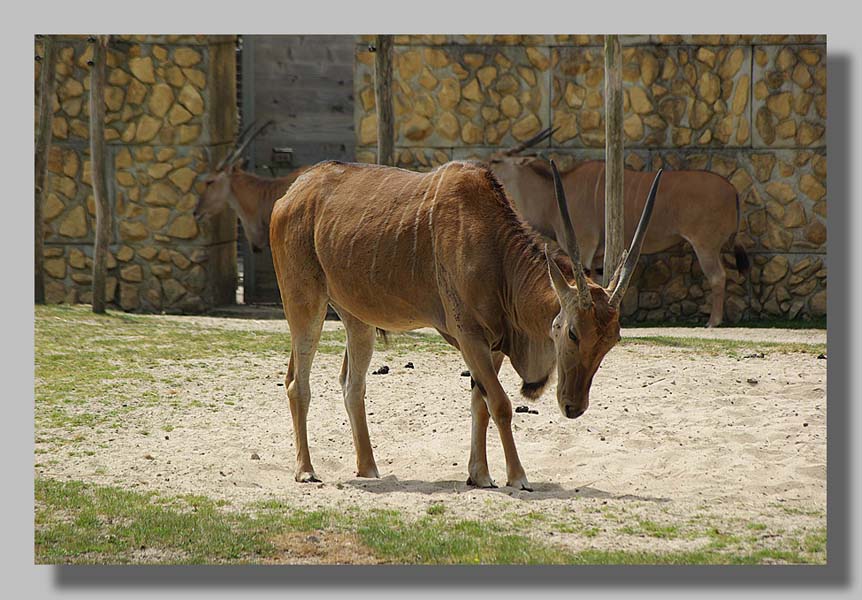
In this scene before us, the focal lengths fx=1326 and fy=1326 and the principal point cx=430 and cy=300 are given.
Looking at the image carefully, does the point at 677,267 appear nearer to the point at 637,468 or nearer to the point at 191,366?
the point at 191,366

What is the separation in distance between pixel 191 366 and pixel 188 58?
444cm

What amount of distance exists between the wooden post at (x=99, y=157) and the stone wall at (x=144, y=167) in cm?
57

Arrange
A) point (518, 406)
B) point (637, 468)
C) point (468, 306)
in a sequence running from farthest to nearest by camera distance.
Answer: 1. point (518, 406)
2. point (637, 468)
3. point (468, 306)

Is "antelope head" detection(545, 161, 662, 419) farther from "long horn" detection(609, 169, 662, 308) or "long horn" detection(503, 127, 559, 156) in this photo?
"long horn" detection(503, 127, 559, 156)

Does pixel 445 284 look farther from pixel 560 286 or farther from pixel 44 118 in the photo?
pixel 44 118

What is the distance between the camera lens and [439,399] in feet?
27.6

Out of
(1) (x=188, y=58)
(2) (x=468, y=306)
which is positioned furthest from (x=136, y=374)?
(1) (x=188, y=58)

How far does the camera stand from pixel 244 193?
13273mm

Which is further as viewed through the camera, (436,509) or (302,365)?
(302,365)

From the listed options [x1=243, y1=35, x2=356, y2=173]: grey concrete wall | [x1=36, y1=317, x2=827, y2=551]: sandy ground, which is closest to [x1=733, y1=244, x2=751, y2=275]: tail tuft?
[x1=36, y1=317, x2=827, y2=551]: sandy ground

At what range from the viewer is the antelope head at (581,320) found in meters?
5.57

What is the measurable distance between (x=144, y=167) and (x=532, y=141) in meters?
3.86

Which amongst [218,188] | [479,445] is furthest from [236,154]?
[479,445]

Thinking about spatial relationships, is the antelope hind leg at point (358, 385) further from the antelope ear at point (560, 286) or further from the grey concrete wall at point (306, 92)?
the grey concrete wall at point (306, 92)
